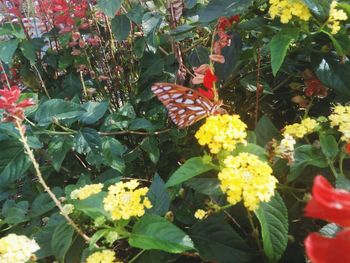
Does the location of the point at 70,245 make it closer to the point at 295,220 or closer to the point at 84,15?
the point at 295,220

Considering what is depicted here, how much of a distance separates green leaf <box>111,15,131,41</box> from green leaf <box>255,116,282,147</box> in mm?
604

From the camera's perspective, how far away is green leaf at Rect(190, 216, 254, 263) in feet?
2.77

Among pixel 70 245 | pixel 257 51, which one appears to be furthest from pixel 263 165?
pixel 257 51

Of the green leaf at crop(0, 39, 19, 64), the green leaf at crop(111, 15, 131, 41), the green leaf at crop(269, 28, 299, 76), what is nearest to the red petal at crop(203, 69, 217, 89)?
the green leaf at crop(269, 28, 299, 76)

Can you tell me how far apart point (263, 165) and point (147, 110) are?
30.5 inches

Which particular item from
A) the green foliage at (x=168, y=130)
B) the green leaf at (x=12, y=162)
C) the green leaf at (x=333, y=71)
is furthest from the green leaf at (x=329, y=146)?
the green leaf at (x=12, y=162)

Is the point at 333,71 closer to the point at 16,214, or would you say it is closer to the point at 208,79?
the point at 208,79

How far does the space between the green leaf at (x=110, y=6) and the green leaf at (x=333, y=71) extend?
0.57 metres

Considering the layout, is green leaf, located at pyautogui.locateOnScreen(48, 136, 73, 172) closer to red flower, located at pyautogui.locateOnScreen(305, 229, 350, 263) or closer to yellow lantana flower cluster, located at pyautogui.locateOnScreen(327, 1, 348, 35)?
yellow lantana flower cluster, located at pyautogui.locateOnScreen(327, 1, 348, 35)

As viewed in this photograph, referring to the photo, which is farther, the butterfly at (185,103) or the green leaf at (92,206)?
the butterfly at (185,103)

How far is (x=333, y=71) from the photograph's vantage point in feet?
3.53

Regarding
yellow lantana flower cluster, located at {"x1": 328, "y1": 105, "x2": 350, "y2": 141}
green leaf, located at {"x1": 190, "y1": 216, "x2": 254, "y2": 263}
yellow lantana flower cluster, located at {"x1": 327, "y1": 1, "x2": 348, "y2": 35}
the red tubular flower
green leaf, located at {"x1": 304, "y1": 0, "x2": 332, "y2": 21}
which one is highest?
the red tubular flower

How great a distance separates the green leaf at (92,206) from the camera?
0.78 meters

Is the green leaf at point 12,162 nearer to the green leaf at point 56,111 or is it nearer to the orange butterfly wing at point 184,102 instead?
the green leaf at point 56,111
